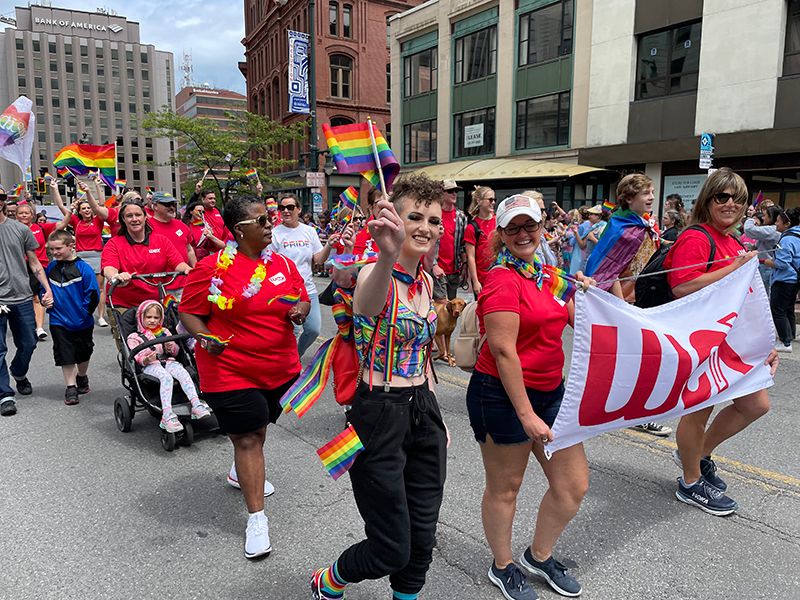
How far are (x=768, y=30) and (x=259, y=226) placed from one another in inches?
726

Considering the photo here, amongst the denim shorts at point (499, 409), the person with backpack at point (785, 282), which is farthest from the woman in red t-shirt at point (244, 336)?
the person with backpack at point (785, 282)

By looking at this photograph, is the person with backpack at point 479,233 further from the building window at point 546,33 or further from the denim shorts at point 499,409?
the building window at point 546,33

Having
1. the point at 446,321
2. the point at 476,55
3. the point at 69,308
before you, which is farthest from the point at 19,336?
the point at 476,55

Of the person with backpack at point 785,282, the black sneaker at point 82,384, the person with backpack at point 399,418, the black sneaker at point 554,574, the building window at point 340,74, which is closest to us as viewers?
the person with backpack at point 399,418

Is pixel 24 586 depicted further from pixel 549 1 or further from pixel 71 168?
pixel 549 1

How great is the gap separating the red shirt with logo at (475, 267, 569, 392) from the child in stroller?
2.84 metres

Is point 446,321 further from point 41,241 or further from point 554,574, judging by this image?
point 41,241

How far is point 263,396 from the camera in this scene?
10.7ft

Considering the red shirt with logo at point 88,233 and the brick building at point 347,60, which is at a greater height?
the brick building at point 347,60

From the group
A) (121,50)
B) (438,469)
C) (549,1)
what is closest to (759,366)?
(438,469)

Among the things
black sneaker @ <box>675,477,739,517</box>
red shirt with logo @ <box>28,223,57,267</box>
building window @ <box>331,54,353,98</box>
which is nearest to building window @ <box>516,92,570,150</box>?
red shirt with logo @ <box>28,223,57,267</box>

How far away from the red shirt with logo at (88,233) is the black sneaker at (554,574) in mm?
8991

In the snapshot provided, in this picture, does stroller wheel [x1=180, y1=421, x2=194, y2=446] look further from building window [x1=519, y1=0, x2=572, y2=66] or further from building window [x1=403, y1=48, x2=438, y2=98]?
building window [x1=403, y1=48, x2=438, y2=98]

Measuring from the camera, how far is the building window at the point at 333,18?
42250 millimetres
